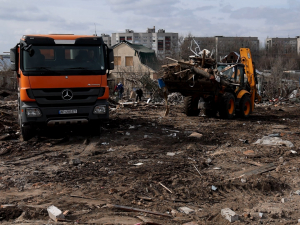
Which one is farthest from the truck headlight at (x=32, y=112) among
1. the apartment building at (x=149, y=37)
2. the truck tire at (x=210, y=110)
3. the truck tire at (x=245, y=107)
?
the apartment building at (x=149, y=37)

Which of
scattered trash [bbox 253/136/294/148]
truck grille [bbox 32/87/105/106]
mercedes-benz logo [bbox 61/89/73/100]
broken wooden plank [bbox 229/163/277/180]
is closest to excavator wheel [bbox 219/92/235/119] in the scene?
scattered trash [bbox 253/136/294/148]

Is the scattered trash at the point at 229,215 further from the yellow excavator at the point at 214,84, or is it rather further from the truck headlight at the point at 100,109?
the yellow excavator at the point at 214,84

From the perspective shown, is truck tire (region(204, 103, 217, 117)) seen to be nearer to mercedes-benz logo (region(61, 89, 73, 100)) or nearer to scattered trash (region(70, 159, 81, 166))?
mercedes-benz logo (region(61, 89, 73, 100))

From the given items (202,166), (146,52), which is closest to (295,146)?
(202,166)

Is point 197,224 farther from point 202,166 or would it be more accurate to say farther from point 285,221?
point 202,166

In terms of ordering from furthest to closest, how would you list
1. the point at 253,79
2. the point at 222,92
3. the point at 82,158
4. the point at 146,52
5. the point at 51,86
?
the point at 146,52 → the point at 253,79 → the point at 222,92 → the point at 51,86 → the point at 82,158

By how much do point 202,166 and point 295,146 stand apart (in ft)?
10.4

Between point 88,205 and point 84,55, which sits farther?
point 84,55

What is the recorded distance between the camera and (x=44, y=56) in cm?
900

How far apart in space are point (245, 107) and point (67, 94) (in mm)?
8560

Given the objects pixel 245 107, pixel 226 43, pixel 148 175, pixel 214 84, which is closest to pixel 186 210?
pixel 148 175

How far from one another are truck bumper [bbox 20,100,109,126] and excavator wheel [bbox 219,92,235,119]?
5.85 meters

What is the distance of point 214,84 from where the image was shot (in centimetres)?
1280

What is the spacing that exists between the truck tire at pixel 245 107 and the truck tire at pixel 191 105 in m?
1.73
